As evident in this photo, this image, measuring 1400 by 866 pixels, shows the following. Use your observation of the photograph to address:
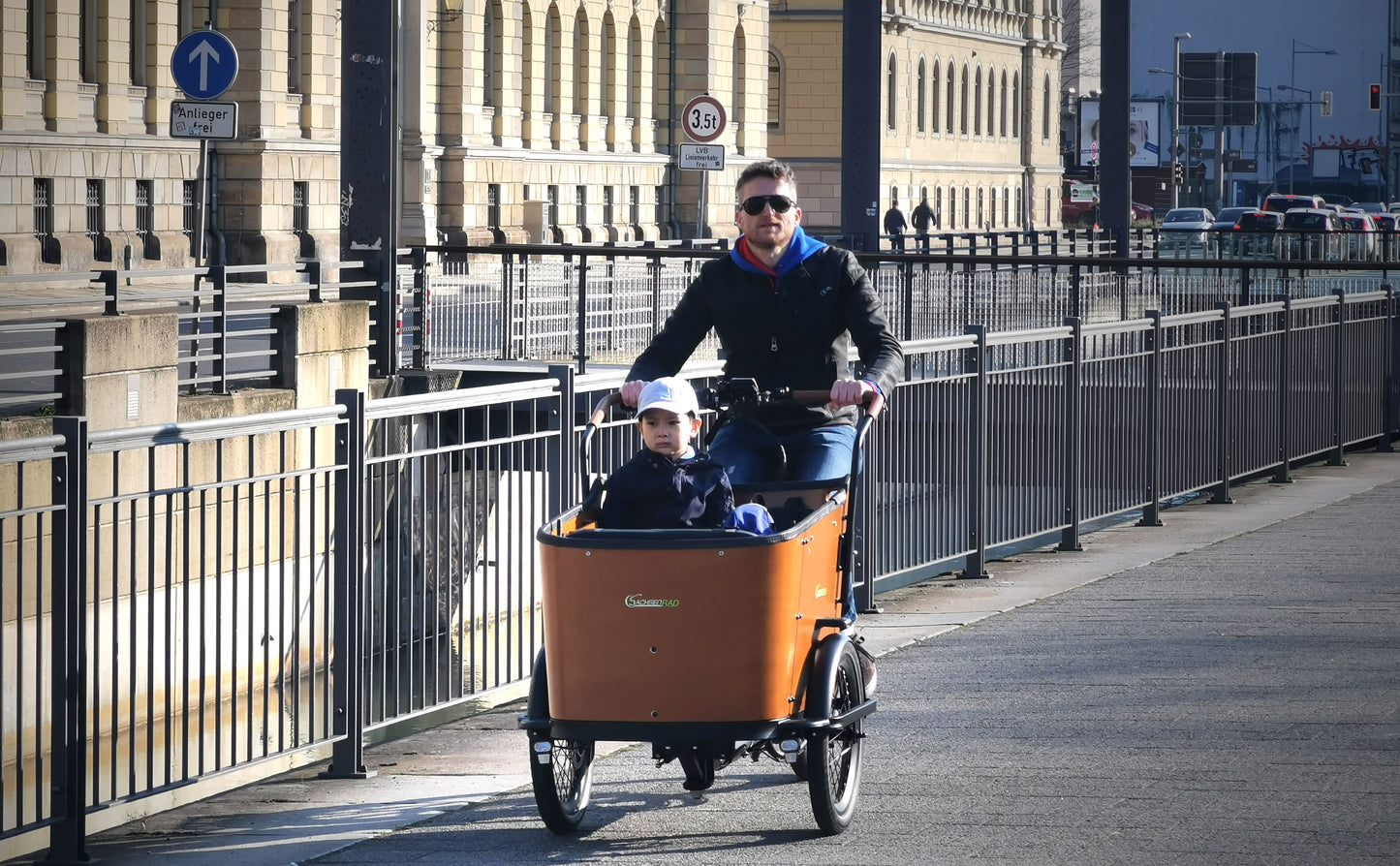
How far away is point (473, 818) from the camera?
682cm

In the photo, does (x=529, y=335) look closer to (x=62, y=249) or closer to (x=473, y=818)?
(x=62, y=249)

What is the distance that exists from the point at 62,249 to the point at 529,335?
15151mm

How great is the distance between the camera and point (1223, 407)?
51.4ft

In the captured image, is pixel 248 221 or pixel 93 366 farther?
pixel 248 221

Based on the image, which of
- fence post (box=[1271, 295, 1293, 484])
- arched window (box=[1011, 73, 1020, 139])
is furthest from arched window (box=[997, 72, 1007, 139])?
fence post (box=[1271, 295, 1293, 484])

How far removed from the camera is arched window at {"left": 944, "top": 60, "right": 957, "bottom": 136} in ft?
302

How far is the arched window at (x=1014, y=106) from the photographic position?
10075 cm

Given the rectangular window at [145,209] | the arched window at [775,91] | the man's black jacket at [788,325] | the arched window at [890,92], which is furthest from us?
the arched window at [890,92]

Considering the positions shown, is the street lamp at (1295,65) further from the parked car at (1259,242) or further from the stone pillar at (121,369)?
the stone pillar at (121,369)

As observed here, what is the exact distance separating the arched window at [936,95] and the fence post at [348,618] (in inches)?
3280

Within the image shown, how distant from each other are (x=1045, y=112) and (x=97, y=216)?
70842 mm

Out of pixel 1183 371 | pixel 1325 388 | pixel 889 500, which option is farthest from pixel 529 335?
pixel 889 500

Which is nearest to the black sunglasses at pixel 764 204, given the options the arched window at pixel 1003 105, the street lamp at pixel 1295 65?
the arched window at pixel 1003 105

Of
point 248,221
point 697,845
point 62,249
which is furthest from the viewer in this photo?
point 248,221
